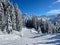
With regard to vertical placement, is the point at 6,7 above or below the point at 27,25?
above

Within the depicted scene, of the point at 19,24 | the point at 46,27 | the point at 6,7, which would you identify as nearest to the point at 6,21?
the point at 6,7

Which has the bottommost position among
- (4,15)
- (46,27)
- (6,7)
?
(46,27)

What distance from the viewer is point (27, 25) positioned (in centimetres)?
12200

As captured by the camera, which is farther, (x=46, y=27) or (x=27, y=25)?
(x=27, y=25)

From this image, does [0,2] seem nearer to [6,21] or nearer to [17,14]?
[6,21]

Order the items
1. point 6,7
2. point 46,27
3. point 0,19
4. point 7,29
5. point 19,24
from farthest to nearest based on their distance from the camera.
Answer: point 46,27
point 19,24
point 6,7
point 7,29
point 0,19

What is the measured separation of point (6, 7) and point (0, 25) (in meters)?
10.2

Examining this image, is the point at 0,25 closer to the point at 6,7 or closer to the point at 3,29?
the point at 3,29

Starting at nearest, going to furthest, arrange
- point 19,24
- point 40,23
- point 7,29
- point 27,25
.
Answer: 1. point 7,29
2. point 19,24
3. point 40,23
4. point 27,25

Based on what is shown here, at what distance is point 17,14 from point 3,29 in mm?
30315

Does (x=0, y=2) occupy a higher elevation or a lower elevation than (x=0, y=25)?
higher

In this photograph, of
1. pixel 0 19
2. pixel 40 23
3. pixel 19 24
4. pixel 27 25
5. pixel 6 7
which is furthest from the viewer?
pixel 27 25

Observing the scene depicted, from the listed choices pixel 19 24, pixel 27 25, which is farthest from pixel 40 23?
pixel 19 24

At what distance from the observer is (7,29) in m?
53.2
